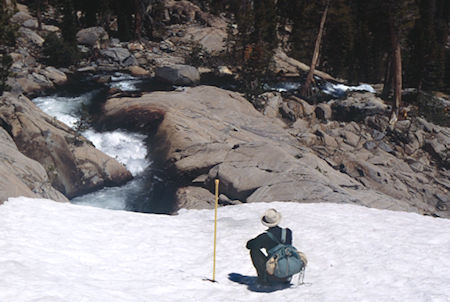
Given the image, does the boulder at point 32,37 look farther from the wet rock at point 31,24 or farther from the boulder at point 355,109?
the boulder at point 355,109

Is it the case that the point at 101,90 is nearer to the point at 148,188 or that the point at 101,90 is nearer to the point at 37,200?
the point at 148,188

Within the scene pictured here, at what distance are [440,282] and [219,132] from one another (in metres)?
13.9

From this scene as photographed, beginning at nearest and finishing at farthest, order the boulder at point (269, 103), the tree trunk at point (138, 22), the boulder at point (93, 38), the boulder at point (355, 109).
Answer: the boulder at point (269, 103) → the boulder at point (355, 109) → the boulder at point (93, 38) → the tree trunk at point (138, 22)

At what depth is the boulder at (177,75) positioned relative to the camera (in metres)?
30.0

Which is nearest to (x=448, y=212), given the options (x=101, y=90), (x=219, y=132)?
(x=219, y=132)

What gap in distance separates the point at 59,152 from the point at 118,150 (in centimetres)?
393

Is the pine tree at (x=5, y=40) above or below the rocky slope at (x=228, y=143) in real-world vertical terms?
above

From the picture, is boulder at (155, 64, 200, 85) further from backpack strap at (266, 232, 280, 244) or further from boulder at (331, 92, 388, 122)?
backpack strap at (266, 232, 280, 244)

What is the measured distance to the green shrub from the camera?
31672 millimetres

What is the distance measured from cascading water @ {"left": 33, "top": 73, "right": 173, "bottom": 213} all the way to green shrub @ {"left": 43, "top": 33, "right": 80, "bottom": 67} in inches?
191

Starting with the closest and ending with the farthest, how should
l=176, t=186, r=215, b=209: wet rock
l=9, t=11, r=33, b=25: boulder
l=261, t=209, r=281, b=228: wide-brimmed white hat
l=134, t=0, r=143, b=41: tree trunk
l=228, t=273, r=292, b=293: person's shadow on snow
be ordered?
l=261, t=209, r=281, b=228: wide-brimmed white hat
l=228, t=273, r=292, b=293: person's shadow on snow
l=176, t=186, r=215, b=209: wet rock
l=9, t=11, r=33, b=25: boulder
l=134, t=0, r=143, b=41: tree trunk

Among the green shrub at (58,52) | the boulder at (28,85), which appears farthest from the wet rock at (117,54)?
the boulder at (28,85)

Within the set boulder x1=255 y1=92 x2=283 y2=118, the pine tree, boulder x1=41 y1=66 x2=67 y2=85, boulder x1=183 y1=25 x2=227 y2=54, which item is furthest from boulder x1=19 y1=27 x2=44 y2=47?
boulder x1=255 y1=92 x2=283 y2=118

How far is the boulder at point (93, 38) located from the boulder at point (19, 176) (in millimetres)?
25711
